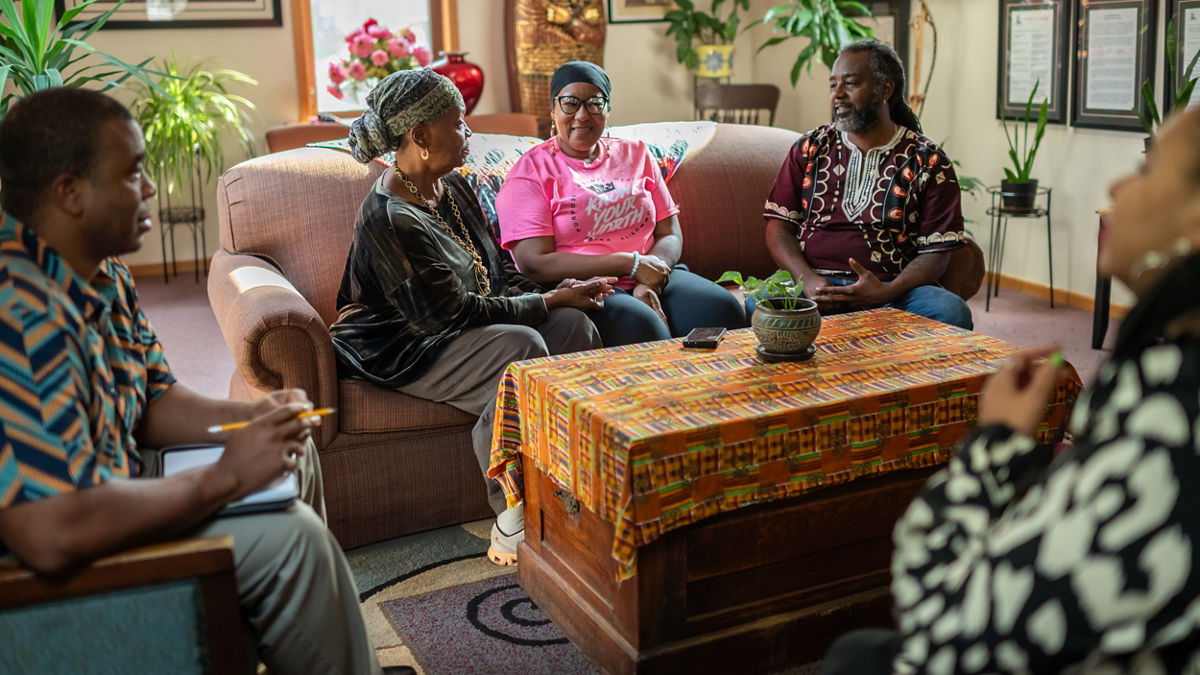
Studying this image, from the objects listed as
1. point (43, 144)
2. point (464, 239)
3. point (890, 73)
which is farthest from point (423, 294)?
point (890, 73)

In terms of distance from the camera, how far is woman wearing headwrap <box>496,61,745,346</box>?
10.0ft

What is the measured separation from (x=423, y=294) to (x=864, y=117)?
1.36 meters

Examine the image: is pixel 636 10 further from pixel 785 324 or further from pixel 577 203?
pixel 785 324

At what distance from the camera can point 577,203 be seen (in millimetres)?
3115

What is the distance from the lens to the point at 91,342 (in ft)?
4.77

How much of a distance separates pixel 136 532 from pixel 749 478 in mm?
1024

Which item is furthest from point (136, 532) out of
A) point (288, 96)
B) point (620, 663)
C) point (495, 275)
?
point (288, 96)

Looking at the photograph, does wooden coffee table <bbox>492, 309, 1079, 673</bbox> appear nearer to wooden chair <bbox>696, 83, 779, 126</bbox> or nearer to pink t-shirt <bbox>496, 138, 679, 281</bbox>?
pink t-shirt <bbox>496, 138, 679, 281</bbox>

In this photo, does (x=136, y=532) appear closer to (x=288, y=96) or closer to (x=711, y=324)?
(x=711, y=324)

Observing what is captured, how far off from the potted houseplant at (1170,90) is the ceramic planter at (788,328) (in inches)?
85.5

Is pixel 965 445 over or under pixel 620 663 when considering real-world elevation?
over

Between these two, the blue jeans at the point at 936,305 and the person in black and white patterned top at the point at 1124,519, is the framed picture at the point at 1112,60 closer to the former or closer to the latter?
the blue jeans at the point at 936,305

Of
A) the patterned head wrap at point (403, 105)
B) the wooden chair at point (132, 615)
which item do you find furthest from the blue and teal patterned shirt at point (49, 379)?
the patterned head wrap at point (403, 105)

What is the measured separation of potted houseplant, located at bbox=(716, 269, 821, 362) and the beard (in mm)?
920
